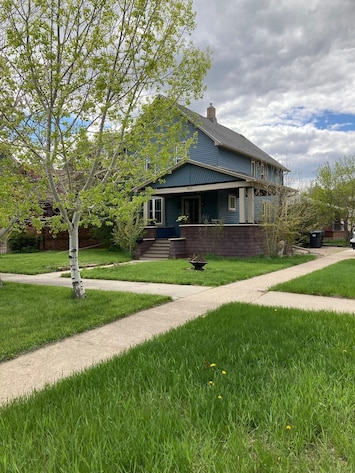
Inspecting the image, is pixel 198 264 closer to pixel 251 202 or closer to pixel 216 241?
pixel 216 241

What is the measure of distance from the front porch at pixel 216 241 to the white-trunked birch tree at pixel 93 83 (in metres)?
8.40

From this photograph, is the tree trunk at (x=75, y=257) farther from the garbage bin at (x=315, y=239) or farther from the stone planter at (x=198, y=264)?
the garbage bin at (x=315, y=239)

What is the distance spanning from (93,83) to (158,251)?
1057 cm

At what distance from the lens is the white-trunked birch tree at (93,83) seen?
17.1ft

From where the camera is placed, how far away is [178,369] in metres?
2.94

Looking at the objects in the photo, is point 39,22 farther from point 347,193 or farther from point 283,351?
point 347,193

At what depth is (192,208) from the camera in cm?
1819

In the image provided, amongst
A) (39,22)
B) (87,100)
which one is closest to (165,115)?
(87,100)

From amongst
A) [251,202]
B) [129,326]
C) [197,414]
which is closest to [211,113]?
[251,202]

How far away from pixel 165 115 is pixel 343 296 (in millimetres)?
4958

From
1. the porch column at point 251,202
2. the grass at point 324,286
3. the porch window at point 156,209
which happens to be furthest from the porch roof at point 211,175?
the grass at point 324,286

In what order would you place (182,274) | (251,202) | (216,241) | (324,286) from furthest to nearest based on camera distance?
(251,202) → (216,241) → (182,274) → (324,286)

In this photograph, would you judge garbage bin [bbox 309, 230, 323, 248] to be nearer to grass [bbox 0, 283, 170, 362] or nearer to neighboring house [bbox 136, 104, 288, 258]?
neighboring house [bbox 136, 104, 288, 258]

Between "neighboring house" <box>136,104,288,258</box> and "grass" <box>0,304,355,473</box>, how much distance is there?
938 centimetres
